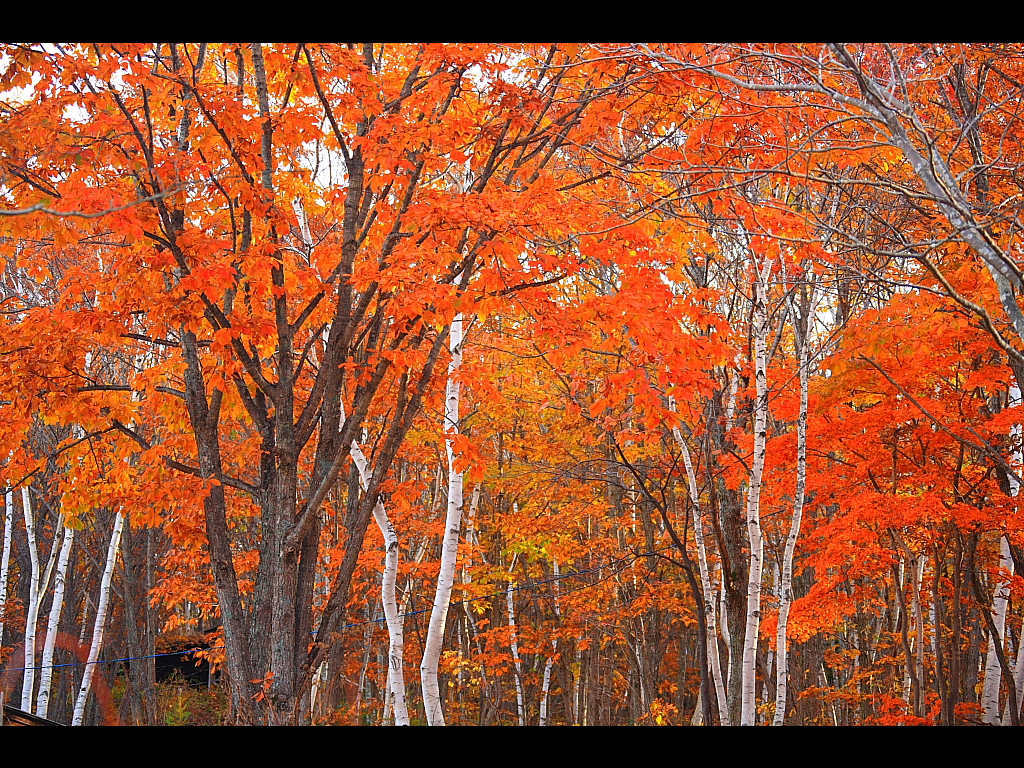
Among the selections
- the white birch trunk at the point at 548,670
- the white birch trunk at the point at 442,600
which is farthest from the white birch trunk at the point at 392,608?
the white birch trunk at the point at 548,670

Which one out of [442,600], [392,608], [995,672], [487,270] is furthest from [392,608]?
[995,672]

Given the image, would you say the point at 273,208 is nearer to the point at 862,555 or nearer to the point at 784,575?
the point at 784,575

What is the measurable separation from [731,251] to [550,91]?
391 centimetres

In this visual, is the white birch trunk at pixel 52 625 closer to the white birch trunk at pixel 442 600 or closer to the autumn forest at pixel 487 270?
the autumn forest at pixel 487 270

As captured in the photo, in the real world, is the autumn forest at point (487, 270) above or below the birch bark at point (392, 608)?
above

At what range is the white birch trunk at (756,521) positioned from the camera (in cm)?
684

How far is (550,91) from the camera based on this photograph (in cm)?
597

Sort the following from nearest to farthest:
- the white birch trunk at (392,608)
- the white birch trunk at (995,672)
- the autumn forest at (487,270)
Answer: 1. the autumn forest at (487,270)
2. the white birch trunk at (392,608)
3. the white birch trunk at (995,672)

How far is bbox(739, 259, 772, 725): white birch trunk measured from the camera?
6.84 metres

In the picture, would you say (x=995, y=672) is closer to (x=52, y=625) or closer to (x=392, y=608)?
(x=392, y=608)

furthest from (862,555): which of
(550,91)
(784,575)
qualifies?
(550,91)

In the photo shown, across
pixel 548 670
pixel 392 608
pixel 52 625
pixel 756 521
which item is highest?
pixel 756 521

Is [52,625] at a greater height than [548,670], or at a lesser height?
greater

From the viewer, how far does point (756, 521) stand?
7.08 m
